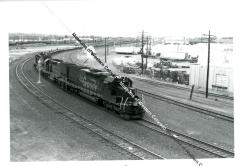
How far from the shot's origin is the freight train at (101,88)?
73.1 feet

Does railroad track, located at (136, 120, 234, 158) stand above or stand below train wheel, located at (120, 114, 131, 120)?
below

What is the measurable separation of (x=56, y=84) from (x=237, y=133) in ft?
80.3

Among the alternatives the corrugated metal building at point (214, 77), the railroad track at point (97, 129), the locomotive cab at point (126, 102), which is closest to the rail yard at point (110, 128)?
the railroad track at point (97, 129)

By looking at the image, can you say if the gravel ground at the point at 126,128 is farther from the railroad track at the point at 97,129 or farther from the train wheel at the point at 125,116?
the railroad track at the point at 97,129

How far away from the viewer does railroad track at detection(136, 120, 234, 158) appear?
1683 centimetres

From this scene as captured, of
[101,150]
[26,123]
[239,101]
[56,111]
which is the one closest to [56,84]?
[56,111]

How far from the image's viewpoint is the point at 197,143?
1844 centimetres

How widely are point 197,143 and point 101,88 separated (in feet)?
29.3

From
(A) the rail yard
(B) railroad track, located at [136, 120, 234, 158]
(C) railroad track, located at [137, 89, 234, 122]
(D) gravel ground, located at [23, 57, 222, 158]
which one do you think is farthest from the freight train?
(C) railroad track, located at [137, 89, 234, 122]

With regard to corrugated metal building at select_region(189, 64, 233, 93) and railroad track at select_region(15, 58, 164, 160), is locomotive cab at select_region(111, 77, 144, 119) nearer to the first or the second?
railroad track at select_region(15, 58, 164, 160)

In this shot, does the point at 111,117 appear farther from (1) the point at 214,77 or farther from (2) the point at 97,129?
(1) the point at 214,77

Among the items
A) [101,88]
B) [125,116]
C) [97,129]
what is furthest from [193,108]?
[97,129]

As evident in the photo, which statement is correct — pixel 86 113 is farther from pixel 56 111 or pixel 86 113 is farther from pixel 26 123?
pixel 26 123

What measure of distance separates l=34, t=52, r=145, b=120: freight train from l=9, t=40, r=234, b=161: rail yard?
0.16 metres
